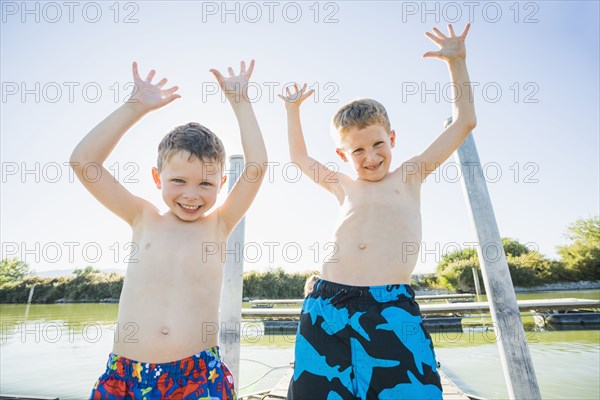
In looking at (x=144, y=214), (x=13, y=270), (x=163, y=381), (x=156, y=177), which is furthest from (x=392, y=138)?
(x=13, y=270)

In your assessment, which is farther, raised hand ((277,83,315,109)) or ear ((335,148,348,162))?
raised hand ((277,83,315,109))

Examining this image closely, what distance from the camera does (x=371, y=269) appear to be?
67.4 inches

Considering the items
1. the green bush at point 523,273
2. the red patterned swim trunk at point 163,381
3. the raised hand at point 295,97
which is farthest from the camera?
the green bush at point 523,273

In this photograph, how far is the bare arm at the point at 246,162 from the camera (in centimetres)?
188

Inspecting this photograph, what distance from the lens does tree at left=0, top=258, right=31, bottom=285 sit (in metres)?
46.3

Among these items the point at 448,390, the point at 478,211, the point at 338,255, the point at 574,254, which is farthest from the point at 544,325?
the point at 574,254

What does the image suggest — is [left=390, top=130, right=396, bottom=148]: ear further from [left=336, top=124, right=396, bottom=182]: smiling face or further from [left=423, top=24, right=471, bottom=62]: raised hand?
[left=423, top=24, right=471, bottom=62]: raised hand

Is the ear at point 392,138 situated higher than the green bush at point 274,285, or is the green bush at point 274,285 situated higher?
the ear at point 392,138

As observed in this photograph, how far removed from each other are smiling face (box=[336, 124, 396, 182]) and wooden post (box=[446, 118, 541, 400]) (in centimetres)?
80

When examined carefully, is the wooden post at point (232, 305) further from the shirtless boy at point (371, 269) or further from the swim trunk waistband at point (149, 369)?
the swim trunk waistband at point (149, 369)

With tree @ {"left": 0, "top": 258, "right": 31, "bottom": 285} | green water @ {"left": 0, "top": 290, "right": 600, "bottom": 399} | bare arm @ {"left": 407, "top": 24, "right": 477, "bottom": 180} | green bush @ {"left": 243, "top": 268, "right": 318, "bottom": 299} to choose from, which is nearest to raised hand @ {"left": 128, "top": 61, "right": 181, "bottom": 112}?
bare arm @ {"left": 407, "top": 24, "right": 477, "bottom": 180}

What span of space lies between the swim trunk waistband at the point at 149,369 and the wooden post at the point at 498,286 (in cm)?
182

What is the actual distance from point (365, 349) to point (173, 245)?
3.44 ft

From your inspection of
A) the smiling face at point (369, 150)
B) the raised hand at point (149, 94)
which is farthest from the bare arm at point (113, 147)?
the smiling face at point (369, 150)
